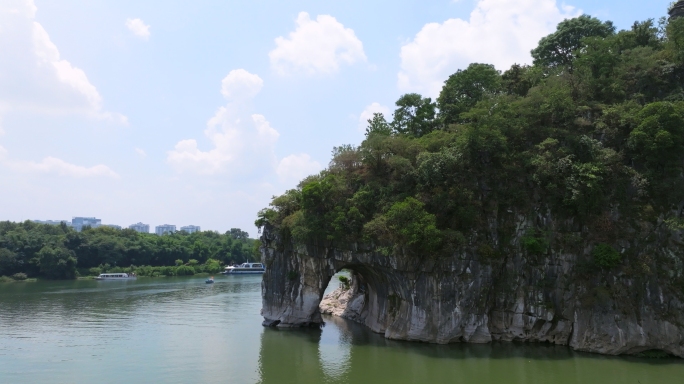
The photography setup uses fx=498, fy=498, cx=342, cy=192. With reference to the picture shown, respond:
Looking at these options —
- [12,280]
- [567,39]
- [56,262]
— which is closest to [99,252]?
[56,262]

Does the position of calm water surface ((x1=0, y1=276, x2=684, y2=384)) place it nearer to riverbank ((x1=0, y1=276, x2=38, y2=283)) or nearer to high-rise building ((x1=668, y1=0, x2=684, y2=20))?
high-rise building ((x1=668, y1=0, x2=684, y2=20))

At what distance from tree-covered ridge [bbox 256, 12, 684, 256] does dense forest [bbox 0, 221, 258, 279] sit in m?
32.6

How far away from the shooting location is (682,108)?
1973 centimetres

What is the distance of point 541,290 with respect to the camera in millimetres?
20531

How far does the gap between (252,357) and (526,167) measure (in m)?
14.1

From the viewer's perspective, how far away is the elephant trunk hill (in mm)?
19375

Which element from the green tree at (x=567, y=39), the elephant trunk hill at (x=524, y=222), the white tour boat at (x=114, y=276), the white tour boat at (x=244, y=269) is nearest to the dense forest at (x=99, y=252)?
the white tour boat at (x=244, y=269)

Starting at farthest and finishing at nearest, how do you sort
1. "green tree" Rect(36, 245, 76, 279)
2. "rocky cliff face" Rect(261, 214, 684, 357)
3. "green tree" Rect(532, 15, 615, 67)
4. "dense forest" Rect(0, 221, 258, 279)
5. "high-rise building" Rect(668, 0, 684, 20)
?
"dense forest" Rect(0, 221, 258, 279), "green tree" Rect(36, 245, 76, 279), "green tree" Rect(532, 15, 615, 67), "high-rise building" Rect(668, 0, 684, 20), "rocky cliff face" Rect(261, 214, 684, 357)

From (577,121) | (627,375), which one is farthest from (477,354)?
(577,121)

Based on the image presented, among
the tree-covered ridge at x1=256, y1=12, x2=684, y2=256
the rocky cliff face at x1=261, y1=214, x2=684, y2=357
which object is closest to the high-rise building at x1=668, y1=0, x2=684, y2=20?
the tree-covered ridge at x1=256, y1=12, x2=684, y2=256

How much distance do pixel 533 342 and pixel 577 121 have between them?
32.1 ft

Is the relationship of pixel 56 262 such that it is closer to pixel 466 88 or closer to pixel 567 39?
pixel 466 88

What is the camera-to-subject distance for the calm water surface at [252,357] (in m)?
16.8

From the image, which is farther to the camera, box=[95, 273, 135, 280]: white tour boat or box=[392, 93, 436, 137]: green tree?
box=[95, 273, 135, 280]: white tour boat
